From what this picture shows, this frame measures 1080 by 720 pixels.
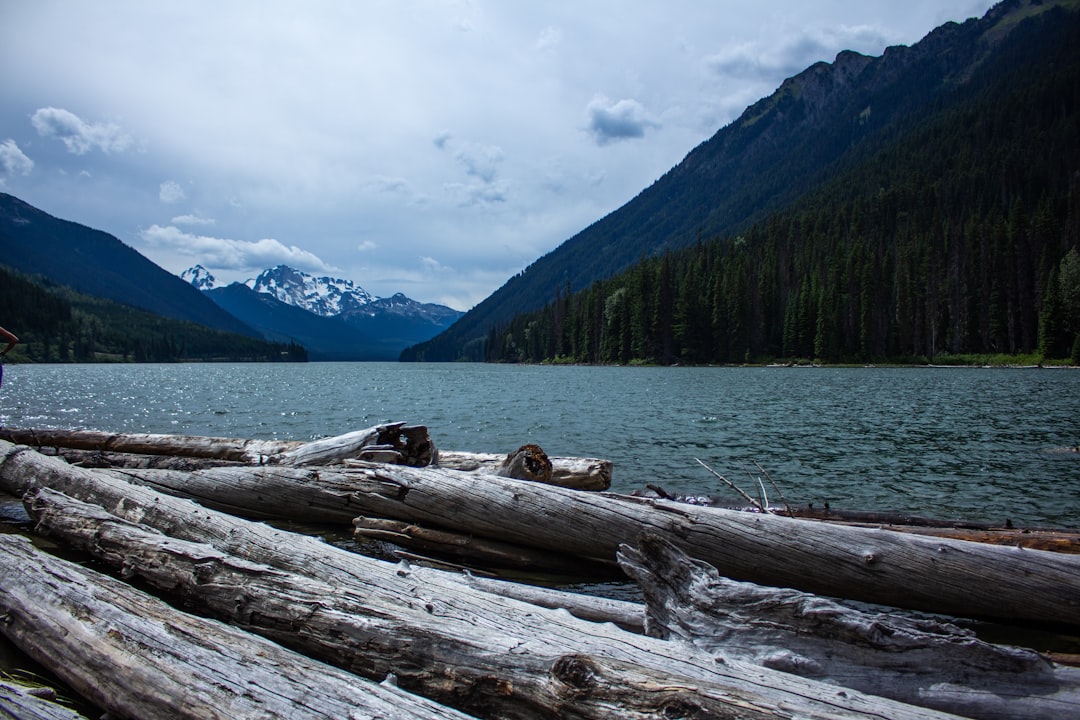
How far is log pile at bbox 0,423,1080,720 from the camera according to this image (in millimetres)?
3082

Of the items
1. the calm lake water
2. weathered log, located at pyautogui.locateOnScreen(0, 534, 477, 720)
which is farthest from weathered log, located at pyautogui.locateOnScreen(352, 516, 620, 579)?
the calm lake water

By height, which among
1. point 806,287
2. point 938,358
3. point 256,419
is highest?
point 806,287

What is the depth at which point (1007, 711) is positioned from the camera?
10.8ft

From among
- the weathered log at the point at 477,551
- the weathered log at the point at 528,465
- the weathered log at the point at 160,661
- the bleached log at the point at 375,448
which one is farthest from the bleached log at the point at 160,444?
the weathered log at the point at 160,661

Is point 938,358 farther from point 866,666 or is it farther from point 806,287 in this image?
point 866,666

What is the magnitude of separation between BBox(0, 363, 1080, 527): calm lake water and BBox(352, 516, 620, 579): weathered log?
5.84 metres

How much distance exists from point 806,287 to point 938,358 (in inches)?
917

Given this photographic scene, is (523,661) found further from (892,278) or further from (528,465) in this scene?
(892,278)

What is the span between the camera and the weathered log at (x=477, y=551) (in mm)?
6785

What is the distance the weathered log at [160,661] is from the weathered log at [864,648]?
1.94 m

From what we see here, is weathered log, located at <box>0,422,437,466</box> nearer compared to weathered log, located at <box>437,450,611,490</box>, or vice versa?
weathered log, located at <box>437,450,611,490</box>

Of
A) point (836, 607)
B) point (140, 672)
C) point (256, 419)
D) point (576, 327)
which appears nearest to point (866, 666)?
point (836, 607)

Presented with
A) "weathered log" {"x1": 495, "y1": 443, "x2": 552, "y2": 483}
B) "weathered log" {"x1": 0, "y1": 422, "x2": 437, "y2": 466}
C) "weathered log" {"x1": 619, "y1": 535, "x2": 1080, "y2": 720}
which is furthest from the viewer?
"weathered log" {"x1": 0, "y1": 422, "x2": 437, "y2": 466}

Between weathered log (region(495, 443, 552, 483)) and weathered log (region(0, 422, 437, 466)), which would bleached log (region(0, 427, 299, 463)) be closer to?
weathered log (region(0, 422, 437, 466))
